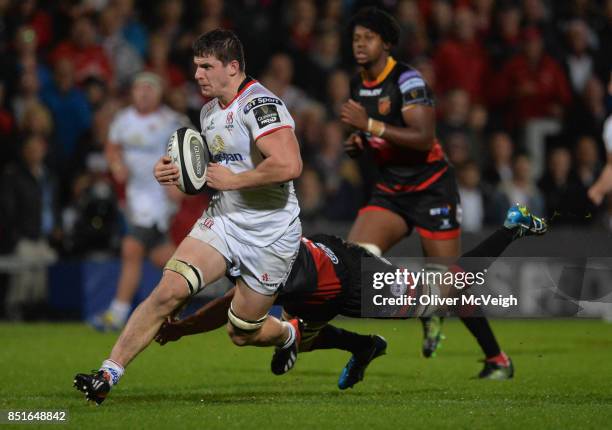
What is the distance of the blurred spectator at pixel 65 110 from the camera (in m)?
15.5

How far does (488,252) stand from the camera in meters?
8.54

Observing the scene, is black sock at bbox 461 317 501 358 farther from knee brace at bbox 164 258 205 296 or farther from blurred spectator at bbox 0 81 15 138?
blurred spectator at bbox 0 81 15 138

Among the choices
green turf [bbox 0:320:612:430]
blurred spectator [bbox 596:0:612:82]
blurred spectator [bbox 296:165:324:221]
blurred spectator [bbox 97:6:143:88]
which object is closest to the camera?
green turf [bbox 0:320:612:430]

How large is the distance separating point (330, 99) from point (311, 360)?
6618mm

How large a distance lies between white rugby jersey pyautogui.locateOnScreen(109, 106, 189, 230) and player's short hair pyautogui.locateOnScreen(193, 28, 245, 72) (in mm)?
5986

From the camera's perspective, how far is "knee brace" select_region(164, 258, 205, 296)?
7.36 m

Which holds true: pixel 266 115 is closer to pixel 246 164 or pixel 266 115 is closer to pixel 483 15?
pixel 246 164

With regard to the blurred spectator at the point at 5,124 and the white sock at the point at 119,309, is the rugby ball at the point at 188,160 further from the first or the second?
the blurred spectator at the point at 5,124

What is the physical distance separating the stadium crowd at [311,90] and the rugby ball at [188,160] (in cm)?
737

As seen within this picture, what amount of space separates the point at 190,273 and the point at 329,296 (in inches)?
43.5

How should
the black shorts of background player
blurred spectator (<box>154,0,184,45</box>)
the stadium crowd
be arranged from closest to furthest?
1. the black shorts of background player
2. the stadium crowd
3. blurred spectator (<box>154,0,184,45</box>)

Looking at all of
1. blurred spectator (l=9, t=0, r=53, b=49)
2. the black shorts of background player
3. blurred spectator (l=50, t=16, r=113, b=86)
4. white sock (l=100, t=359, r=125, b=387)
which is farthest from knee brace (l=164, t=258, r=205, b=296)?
blurred spectator (l=9, t=0, r=53, b=49)

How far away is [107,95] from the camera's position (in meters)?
15.7

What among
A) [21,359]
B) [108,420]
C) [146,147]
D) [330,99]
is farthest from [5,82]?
[108,420]
